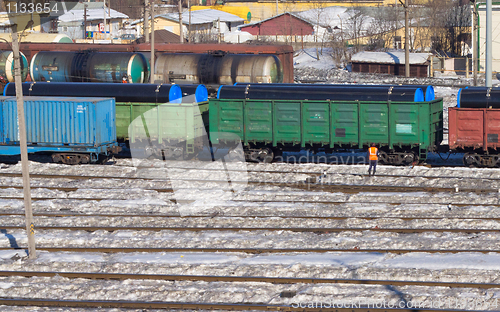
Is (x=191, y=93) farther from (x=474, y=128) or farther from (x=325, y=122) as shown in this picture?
(x=474, y=128)

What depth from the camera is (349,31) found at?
76688mm

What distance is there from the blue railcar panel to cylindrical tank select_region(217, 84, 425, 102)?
5.13m

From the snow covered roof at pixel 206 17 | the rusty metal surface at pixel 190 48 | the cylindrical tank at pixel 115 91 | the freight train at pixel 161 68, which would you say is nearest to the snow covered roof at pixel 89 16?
the snow covered roof at pixel 206 17

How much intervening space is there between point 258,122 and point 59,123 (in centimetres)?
798

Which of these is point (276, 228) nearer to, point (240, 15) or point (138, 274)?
point (138, 274)

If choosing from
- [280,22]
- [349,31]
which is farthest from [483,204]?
[280,22]

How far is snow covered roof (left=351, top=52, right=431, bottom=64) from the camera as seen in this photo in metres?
49.9

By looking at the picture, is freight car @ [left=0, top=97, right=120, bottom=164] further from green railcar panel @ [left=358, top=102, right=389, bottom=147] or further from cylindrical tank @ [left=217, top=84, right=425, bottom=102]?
green railcar panel @ [left=358, top=102, right=389, bottom=147]

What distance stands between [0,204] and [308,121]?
11.8 m

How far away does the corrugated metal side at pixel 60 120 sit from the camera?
22.5 m

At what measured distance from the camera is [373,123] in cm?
2253

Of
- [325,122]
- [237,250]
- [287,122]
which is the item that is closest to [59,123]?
[287,122]

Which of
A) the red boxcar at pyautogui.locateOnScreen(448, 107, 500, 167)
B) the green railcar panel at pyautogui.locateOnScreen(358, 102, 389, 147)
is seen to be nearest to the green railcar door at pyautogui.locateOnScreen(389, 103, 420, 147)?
the green railcar panel at pyautogui.locateOnScreen(358, 102, 389, 147)

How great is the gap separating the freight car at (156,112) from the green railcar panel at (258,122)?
7.14 ft
